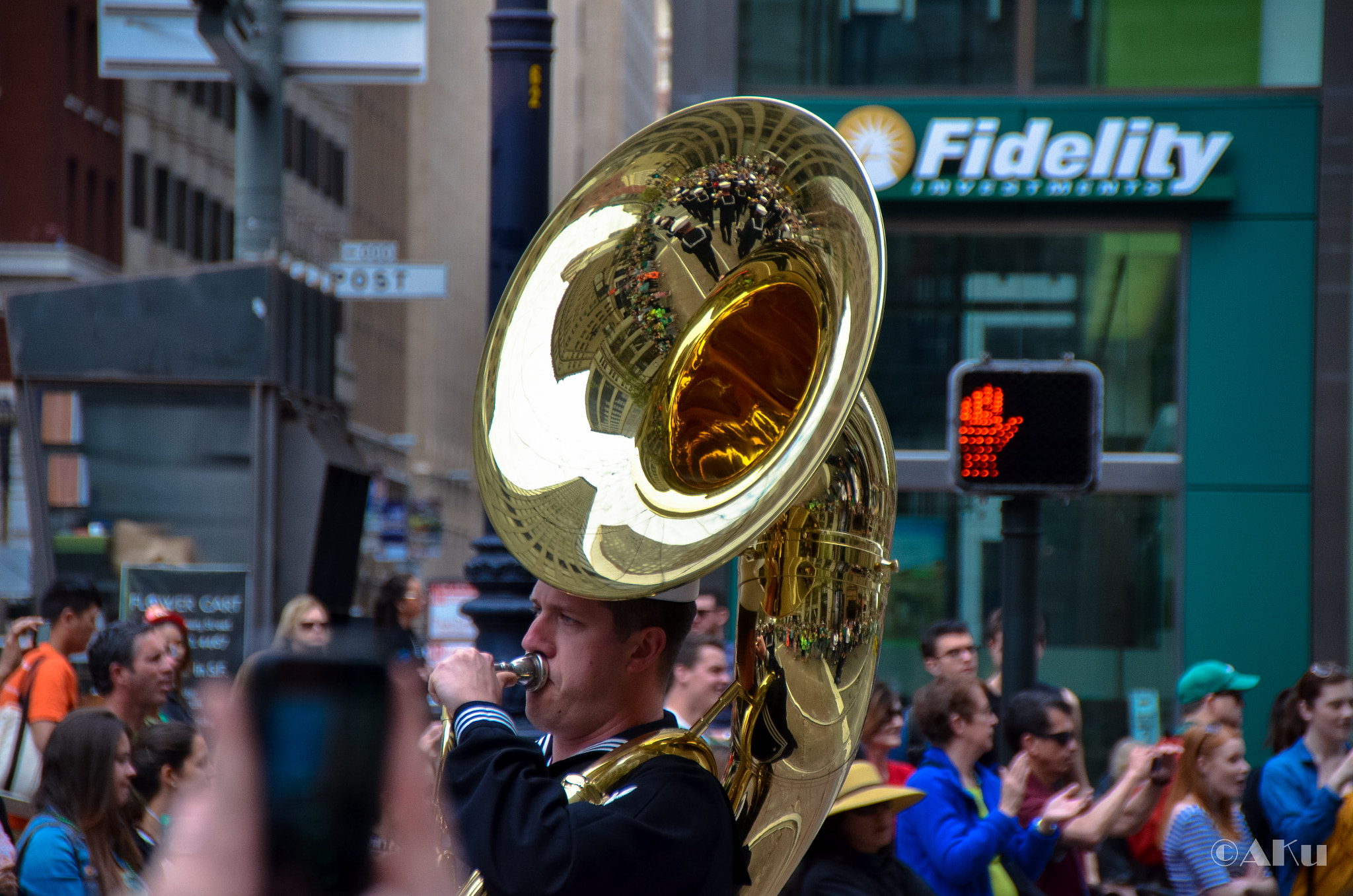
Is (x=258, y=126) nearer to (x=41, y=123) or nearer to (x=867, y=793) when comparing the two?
(x=867, y=793)

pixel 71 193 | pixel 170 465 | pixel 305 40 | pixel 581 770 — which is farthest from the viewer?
pixel 71 193

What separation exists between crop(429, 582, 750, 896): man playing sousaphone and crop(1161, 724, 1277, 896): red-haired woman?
2.67m

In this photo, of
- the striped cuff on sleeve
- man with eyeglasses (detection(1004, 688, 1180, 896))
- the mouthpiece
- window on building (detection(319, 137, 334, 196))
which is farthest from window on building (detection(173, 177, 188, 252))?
the striped cuff on sleeve

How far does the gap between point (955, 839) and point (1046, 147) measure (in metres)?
7.88

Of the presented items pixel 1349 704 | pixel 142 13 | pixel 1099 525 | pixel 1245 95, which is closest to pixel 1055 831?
pixel 1349 704

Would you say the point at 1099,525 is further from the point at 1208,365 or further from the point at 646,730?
the point at 646,730

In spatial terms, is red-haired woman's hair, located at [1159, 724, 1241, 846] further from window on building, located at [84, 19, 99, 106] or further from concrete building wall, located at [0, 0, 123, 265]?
window on building, located at [84, 19, 99, 106]

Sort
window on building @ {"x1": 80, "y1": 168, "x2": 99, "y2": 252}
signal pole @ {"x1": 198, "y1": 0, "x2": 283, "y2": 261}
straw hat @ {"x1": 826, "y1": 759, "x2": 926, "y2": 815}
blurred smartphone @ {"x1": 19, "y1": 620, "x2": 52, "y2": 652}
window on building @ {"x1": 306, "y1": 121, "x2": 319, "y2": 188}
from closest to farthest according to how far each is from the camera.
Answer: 1. straw hat @ {"x1": 826, "y1": 759, "x2": 926, "y2": 815}
2. blurred smartphone @ {"x1": 19, "y1": 620, "x2": 52, "y2": 652}
3. signal pole @ {"x1": 198, "y1": 0, "x2": 283, "y2": 261}
4. window on building @ {"x1": 80, "y1": 168, "x2": 99, "y2": 252}
5. window on building @ {"x1": 306, "y1": 121, "x2": 319, "y2": 188}

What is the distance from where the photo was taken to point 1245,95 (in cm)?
1134

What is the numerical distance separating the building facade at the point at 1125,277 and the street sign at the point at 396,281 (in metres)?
3.86

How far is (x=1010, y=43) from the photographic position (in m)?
11.7

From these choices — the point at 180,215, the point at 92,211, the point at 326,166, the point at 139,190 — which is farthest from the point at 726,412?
the point at 326,166

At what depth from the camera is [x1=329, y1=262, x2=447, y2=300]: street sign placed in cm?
790

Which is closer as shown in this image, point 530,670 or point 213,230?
point 530,670
